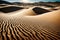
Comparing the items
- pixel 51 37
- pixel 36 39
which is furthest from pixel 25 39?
pixel 51 37

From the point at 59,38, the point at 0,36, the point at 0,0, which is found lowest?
the point at 59,38

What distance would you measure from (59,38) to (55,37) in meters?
0.10

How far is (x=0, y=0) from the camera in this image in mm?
16703

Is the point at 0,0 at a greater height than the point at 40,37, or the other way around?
the point at 0,0

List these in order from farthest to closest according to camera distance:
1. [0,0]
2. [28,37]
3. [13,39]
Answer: [0,0] → [28,37] → [13,39]

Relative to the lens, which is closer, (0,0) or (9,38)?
(9,38)

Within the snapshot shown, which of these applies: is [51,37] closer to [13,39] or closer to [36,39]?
[36,39]

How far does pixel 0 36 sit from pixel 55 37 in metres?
1.41

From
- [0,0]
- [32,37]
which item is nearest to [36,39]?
[32,37]

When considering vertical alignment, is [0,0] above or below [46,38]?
above

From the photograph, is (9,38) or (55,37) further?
(55,37)

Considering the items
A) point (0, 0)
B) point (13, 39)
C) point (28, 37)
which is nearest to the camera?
point (13, 39)

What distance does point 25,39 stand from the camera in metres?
2.36

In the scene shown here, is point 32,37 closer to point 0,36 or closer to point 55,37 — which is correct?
point 55,37
